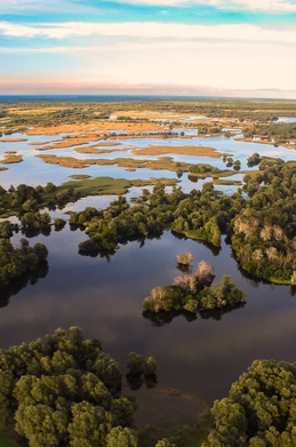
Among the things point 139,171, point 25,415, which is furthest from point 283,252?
point 139,171

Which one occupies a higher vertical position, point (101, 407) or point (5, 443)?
point (101, 407)

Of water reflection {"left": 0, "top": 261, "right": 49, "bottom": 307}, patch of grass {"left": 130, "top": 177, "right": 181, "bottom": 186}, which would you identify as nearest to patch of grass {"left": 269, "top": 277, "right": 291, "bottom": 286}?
water reflection {"left": 0, "top": 261, "right": 49, "bottom": 307}

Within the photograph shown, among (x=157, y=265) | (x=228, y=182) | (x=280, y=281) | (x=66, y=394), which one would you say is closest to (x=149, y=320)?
(x=157, y=265)

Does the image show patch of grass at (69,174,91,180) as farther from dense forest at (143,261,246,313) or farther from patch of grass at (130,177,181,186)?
dense forest at (143,261,246,313)

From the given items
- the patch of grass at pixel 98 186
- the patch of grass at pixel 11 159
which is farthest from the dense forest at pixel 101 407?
the patch of grass at pixel 11 159

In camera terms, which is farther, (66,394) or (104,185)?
(104,185)

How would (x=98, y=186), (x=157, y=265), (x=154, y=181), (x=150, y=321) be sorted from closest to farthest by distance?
(x=150, y=321) < (x=157, y=265) < (x=98, y=186) < (x=154, y=181)

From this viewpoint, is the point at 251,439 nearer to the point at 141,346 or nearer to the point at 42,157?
the point at 141,346

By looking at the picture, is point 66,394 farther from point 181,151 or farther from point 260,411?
point 181,151
